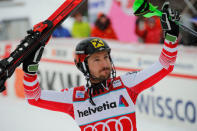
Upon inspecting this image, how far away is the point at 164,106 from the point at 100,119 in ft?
8.64

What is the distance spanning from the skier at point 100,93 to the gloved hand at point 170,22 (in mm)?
330

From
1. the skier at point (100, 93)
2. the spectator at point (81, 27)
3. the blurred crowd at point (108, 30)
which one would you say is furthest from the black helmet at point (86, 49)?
the spectator at point (81, 27)

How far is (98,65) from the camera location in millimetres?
2584

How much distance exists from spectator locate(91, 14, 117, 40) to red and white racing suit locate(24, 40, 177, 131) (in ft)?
17.0

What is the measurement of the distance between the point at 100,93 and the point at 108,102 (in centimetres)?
11

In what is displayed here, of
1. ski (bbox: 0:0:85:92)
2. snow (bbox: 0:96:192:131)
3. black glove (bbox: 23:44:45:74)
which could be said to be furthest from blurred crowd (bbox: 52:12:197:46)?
black glove (bbox: 23:44:45:74)

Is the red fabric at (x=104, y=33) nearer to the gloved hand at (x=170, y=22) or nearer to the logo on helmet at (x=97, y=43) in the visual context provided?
the logo on helmet at (x=97, y=43)

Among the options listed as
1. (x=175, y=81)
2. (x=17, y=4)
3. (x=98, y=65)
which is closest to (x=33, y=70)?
(x=98, y=65)

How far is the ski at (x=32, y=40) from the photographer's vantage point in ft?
7.38

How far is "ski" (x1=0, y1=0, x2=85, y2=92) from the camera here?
2.25 metres

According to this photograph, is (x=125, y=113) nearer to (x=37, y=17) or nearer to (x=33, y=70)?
(x=33, y=70)

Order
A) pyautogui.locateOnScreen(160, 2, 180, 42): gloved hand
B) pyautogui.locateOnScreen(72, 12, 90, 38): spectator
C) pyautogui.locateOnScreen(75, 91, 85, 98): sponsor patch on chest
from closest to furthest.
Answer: pyautogui.locateOnScreen(160, 2, 180, 42): gloved hand → pyautogui.locateOnScreen(75, 91, 85, 98): sponsor patch on chest → pyautogui.locateOnScreen(72, 12, 90, 38): spectator

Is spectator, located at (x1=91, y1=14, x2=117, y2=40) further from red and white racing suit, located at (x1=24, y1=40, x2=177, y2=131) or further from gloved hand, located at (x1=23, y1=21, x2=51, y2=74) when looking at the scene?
gloved hand, located at (x1=23, y1=21, x2=51, y2=74)

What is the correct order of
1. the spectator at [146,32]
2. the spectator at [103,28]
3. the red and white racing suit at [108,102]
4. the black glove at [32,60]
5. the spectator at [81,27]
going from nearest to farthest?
the black glove at [32,60] < the red and white racing suit at [108,102] < the spectator at [146,32] < the spectator at [103,28] < the spectator at [81,27]
